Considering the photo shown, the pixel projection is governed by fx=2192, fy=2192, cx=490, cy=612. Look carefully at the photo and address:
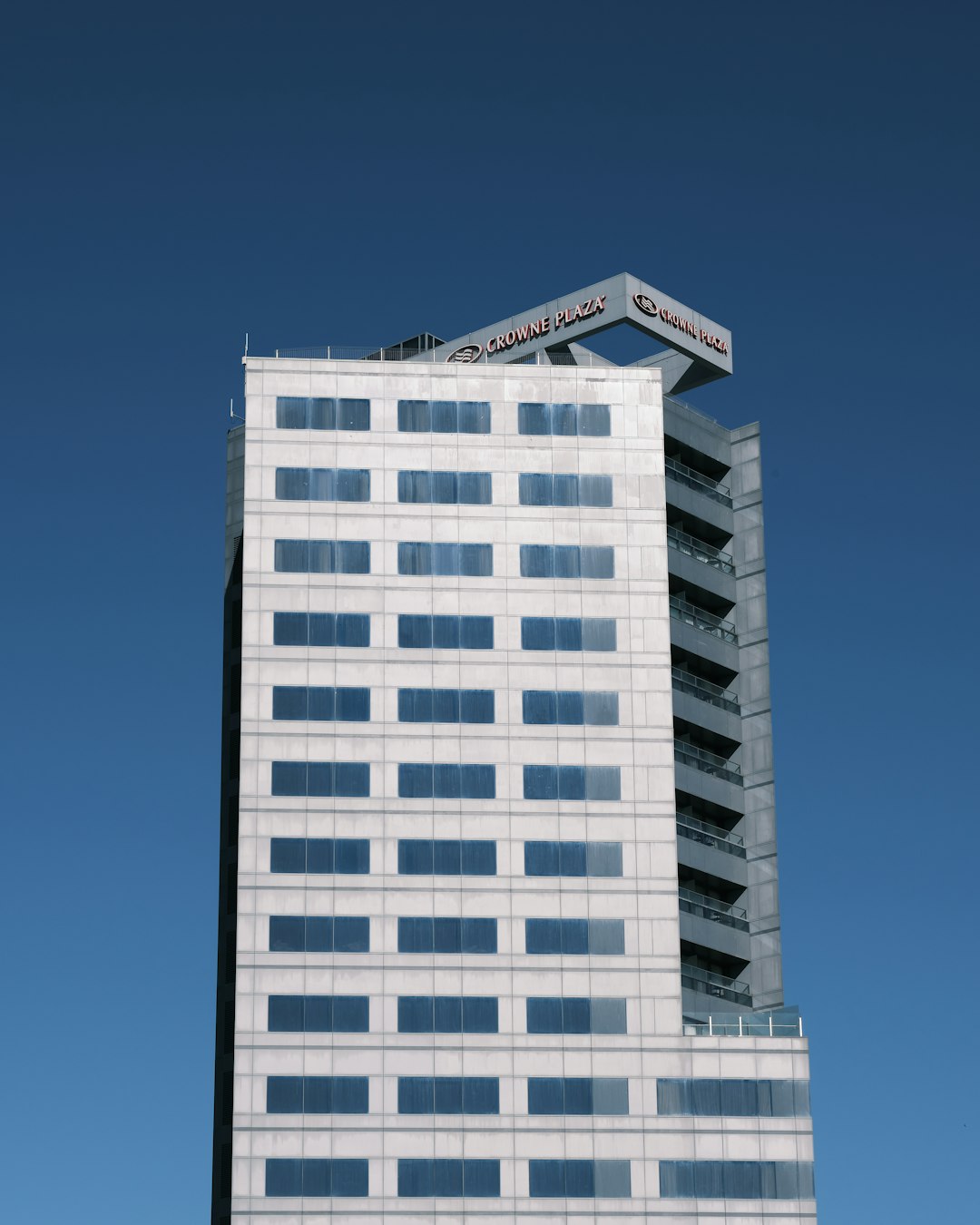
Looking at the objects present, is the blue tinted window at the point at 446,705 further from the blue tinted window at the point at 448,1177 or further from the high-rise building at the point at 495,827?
the blue tinted window at the point at 448,1177

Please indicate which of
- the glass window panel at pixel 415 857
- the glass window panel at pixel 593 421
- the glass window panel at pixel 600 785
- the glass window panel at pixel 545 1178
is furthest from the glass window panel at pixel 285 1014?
the glass window panel at pixel 593 421

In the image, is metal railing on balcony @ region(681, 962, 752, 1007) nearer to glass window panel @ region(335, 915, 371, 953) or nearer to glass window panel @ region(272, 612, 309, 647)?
glass window panel @ region(335, 915, 371, 953)

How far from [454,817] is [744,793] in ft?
86.4

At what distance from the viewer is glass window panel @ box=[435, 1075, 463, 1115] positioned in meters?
130

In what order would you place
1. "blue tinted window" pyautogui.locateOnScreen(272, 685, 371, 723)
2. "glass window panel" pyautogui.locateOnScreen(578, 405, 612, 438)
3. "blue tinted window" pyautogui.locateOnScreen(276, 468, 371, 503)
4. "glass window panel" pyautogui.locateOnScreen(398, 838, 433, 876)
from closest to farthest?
"glass window panel" pyautogui.locateOnScreen(398, 838, 433, 876), "blue tinted window" pyautogui.locateOnScreen(272, 685, 371, 723), "blue tinted window" pyautogui.locateOnScreen(276, 468, 371, 503), "glass window panel" pyautogui.locateOnScreen(578, 405, 612, 438)

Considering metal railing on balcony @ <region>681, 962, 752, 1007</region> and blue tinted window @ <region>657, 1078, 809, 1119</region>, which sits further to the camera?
metal railing on balcony @ <region>681, 962, 752, 1007</region>

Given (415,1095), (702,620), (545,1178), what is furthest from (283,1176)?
(702,620)

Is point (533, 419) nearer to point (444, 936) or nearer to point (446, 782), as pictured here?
point (446, 782)

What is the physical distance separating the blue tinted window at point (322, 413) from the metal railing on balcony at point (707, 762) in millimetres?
30581

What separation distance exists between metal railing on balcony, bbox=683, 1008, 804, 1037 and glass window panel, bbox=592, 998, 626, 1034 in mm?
4097

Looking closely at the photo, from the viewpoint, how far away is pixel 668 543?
152 metres

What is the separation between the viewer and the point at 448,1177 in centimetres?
12862

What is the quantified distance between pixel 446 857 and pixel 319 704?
41.2 ft

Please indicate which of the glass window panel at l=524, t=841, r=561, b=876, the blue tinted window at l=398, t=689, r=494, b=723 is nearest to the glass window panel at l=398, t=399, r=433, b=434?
the blue tinted window at l=398, t=689, r=494, b=723
